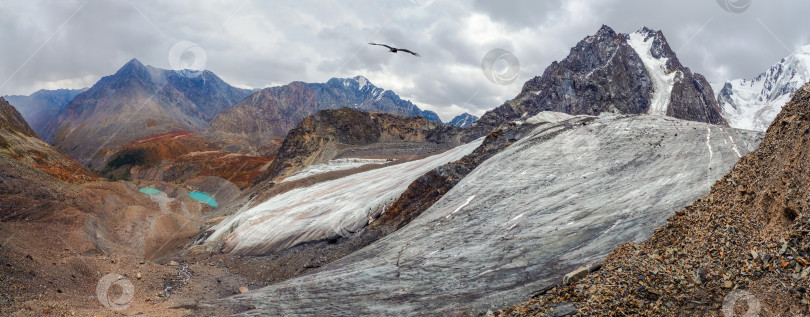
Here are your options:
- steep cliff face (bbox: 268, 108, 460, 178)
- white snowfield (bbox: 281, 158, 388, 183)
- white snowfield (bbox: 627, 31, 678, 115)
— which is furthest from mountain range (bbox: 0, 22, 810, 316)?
white snowfield (bbox: 627, 31, 678, 115)

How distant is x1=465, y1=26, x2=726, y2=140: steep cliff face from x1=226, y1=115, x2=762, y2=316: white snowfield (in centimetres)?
11436

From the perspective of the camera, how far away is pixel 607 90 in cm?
15438

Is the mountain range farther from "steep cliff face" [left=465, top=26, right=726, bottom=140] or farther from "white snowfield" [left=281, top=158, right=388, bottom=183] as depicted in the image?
"steep cliff face" [left=465, top=26, right=726, bottom=140]

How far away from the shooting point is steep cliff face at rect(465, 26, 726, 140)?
153m

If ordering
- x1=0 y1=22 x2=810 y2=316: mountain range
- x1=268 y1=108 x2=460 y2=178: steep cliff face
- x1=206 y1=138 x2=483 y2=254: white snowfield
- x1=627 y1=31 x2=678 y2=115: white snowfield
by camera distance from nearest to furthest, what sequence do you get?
1. x1=0 y1=22 x2=810 y2=316: mountain range
2. x1=206 y1=138 x2=483 y2=254: white snowfield
3. x1=268 y1=108 x2=460 y2=178: steep cliff face
4. x1=627 y1=31 x2=678 y2=115: white snowfield

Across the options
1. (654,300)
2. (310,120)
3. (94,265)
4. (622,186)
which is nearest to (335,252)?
(94,265)

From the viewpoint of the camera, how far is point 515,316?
31.8 ft

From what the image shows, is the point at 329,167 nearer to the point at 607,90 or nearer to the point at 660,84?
the point at 607,90

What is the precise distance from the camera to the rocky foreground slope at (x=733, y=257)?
7.32 metres

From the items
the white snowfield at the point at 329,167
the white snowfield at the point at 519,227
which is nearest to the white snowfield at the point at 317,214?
the white snowfield at the point at 519,227

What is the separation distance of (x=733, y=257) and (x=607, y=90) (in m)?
163

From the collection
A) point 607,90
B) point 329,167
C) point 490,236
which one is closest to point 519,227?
point 490,236

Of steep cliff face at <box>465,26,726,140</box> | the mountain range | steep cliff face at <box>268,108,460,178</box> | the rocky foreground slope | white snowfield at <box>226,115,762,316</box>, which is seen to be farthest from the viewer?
steep cliff face at <box>465,26,726,140</box>

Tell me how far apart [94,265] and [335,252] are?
37.7 ft
